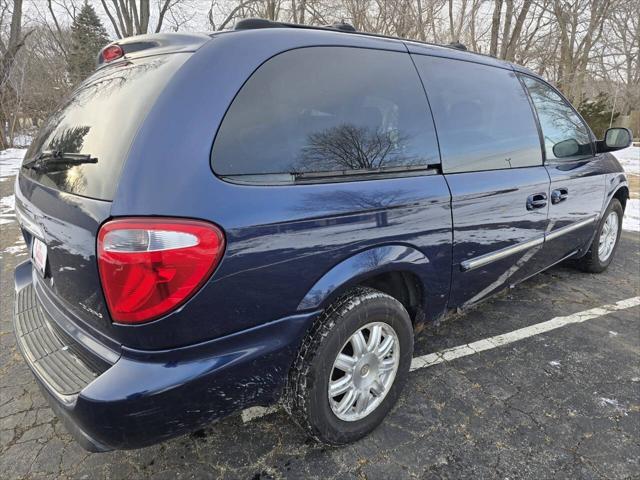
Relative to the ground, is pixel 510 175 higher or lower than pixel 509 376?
higher

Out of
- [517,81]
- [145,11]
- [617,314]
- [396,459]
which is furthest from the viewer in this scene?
[145,11]

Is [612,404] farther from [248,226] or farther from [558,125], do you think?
[248,226]

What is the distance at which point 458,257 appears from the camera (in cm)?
227

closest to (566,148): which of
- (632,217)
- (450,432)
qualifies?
(450,432)

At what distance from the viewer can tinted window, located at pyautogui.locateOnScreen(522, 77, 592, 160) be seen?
3053 mm

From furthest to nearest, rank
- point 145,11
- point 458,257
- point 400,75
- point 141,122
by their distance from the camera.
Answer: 1. point 145,11
2. point 458,257
3. point 400,75
4. point 141,122

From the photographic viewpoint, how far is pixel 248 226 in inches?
56.7

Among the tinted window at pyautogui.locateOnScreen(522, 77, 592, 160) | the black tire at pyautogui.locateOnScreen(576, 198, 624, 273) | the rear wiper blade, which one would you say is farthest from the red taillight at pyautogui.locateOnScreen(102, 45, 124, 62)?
the black tire at pyautogui.locateOnScreen(576, 198, 624, 273)

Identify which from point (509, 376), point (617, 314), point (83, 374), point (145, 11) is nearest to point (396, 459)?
point (509, 376)

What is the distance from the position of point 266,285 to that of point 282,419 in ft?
3.37

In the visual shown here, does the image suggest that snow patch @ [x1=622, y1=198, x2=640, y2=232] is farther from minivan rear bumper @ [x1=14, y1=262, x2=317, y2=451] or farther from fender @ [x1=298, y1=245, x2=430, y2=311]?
minivan rear bumper @ [x1=14, y1=262, x2=317, y2=451]

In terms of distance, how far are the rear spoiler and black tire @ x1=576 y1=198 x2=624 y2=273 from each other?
12.5 ft

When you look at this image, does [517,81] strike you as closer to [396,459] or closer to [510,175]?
[510,175]

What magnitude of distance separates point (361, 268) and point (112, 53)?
154cm
